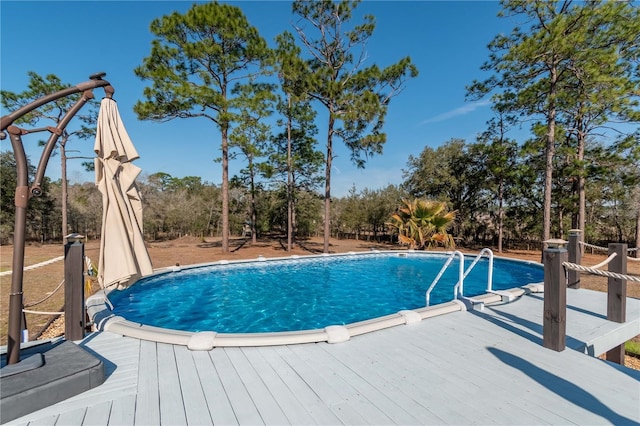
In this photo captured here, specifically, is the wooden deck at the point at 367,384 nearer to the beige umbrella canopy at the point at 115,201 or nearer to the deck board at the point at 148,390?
the deck board at the point at 148,390

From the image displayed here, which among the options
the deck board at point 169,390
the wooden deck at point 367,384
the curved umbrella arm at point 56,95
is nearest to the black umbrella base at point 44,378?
the wooden deck at point 367,384

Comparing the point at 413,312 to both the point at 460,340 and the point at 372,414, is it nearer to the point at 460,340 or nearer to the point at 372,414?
the point at 460,340

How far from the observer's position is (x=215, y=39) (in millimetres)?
11570

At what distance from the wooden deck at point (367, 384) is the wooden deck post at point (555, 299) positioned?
141 mm

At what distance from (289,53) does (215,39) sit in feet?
10.5

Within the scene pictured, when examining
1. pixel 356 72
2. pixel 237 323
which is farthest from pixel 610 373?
pixel 356 72

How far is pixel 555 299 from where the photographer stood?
8.68ft

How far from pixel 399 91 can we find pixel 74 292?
12.5 metres

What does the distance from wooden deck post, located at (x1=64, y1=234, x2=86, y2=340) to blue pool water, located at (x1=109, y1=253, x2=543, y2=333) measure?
178cm

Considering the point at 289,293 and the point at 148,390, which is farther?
the point at 289,293

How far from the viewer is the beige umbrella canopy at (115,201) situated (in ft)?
9.20

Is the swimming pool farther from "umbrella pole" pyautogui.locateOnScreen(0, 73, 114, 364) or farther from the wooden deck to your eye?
"umbrella pole" pyautogui.locateOnScreen(0, 73, 114, 364)

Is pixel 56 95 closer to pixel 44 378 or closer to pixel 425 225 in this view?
pixel 44 378

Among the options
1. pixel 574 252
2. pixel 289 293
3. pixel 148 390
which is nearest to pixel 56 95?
pixel 148 390
